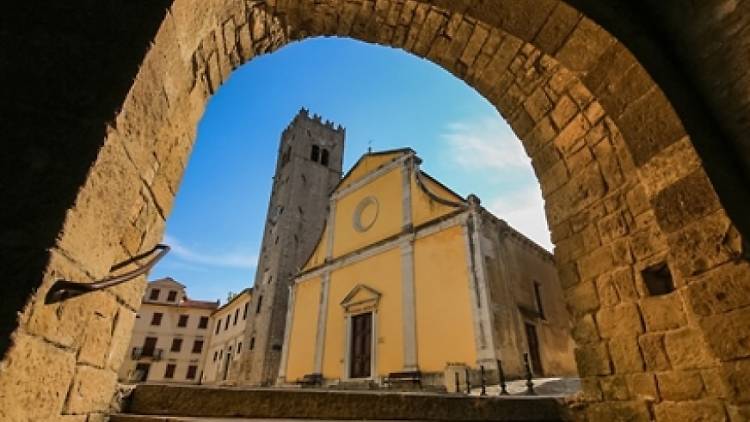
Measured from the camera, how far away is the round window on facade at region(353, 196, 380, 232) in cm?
1448

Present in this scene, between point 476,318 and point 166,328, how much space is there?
1292 inches

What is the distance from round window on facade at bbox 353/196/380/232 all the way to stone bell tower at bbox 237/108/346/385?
15.6ft

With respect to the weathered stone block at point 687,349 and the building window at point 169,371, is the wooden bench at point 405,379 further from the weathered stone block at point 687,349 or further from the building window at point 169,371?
the building window at point 169,371

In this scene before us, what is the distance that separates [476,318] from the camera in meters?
9.55

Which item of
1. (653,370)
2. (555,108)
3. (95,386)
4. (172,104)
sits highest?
(555,108)

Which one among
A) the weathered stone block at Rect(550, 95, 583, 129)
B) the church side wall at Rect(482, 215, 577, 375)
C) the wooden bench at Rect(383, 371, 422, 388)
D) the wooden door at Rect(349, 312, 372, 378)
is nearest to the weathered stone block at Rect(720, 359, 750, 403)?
the weathered stone block at Rect(550, 95, 583, 129)

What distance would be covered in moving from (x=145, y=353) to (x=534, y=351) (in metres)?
33.5

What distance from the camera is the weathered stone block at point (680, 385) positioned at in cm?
208

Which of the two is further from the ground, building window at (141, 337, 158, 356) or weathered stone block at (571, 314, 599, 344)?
building window at (141, 337, 158, 356)

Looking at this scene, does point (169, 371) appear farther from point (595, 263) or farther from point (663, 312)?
point (663, 312)

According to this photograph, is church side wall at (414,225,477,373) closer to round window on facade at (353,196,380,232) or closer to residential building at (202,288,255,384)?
round window on facade at (353,196,380,232)

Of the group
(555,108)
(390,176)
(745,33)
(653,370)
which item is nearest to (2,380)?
(653,370)

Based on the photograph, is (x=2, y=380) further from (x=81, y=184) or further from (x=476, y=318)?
(x=476, y=318)

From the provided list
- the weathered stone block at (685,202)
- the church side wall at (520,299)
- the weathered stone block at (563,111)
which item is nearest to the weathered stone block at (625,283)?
the weathered stone block at (685,202)
